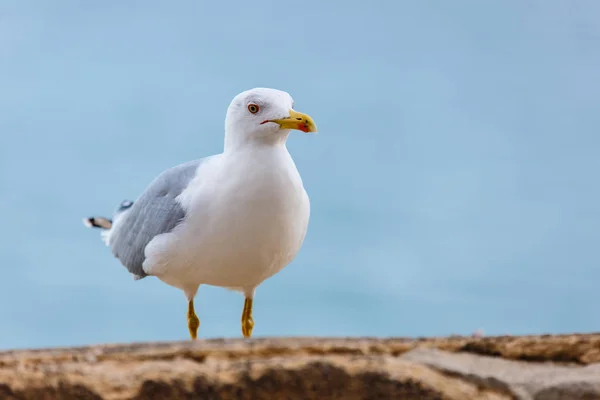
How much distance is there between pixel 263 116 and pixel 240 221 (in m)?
0.80

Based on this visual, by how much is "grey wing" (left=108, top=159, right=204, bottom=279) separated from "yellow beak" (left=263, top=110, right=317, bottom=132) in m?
1.03

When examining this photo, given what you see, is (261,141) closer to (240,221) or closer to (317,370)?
(240,221)

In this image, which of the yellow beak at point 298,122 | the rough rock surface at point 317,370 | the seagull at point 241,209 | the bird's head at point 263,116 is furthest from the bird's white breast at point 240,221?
the rough rock surface at point 317,370

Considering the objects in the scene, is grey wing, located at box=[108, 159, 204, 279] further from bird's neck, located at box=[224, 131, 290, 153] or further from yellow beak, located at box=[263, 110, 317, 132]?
yellow beak, located at box=[263, 110, 317, 132]

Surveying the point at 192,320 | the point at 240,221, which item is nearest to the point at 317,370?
the point at 240,221

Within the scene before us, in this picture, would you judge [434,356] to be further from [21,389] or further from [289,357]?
[21,389]

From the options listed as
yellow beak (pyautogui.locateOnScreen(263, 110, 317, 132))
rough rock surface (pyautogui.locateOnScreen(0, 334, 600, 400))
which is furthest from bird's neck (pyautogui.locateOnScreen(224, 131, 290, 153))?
rough rock surface (pyautogui.locateOnScreen(0, 334, 600, 400))

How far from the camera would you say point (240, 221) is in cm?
688

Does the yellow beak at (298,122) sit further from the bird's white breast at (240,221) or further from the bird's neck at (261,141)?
the bird's white breast at (240,221)

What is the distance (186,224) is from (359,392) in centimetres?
360

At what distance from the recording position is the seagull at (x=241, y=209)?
6895 millimetres

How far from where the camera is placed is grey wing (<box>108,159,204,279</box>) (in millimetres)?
7340

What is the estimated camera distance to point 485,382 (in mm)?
3844

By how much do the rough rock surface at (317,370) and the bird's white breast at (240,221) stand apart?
2.71 metres
